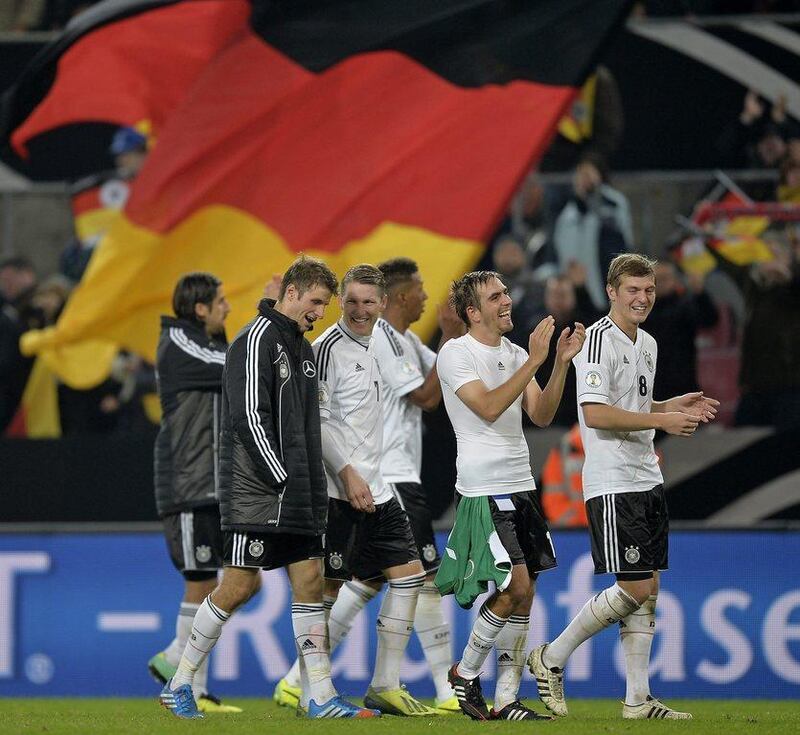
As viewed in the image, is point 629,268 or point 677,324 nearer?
point 629,268

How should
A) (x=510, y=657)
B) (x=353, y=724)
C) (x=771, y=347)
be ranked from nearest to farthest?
(x=353, y=724) → (x=510, y=657) → (x=771, y=347)

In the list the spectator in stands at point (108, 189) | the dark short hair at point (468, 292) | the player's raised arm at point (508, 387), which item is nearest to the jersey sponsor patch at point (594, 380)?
the player's raised arm at point (508, 387)

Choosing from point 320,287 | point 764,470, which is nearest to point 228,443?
point 320,287

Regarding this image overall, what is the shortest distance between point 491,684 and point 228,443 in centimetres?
395

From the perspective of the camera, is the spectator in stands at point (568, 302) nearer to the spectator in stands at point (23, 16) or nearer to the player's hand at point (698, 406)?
the player's hand at point (698, 406)

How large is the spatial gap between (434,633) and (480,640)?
1.04 m

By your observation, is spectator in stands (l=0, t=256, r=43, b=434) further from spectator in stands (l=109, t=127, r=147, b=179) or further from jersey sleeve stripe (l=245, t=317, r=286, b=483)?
jersey sleeve stripe (l=245, t=317, r=286, b=483)

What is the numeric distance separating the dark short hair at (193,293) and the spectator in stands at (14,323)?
4.32 m

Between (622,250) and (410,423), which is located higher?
(622,250)

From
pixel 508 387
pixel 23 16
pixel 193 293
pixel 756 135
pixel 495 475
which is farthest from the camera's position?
pixel 23 16

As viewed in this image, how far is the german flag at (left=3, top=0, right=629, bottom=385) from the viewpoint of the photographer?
36.4 ft

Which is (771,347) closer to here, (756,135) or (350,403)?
(756,135)

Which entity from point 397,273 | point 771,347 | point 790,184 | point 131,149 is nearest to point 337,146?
point 131,149

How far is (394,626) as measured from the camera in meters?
7.42
